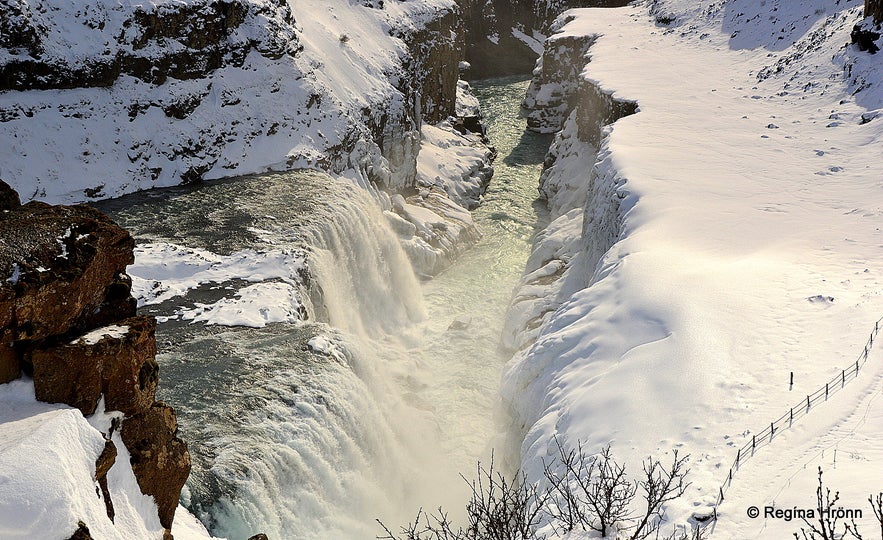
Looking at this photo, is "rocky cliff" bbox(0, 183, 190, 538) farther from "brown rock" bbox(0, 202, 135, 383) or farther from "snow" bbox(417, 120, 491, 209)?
"snow" bbox(417, 120, 491, 209)

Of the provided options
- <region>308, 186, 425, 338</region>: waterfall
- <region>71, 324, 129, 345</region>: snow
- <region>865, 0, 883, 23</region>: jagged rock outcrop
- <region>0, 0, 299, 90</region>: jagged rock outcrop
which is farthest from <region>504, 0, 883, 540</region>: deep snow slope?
<region>0, 0, 299, 90</region>: jagged rock outcrop

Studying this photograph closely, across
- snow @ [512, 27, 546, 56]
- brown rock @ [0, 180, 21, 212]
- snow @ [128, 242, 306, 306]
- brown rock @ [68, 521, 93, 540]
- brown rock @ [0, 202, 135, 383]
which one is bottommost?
snow @ [128, 242, 306, 306]

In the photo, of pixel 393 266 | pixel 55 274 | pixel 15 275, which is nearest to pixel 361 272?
pixel 393 266

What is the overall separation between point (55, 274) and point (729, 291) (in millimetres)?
13489

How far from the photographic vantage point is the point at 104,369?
31.0ft

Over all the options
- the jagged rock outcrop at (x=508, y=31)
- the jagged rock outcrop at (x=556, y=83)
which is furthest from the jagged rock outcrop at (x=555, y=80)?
the jagged rock outcrop at (x=508, y=31)

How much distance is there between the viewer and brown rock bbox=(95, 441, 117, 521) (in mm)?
8688

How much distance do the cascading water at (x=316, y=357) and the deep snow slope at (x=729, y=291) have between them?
3.06m

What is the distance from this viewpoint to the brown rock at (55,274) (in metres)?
8.90

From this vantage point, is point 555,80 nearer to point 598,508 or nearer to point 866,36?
point 866,36

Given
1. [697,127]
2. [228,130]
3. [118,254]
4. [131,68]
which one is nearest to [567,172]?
[697,127]

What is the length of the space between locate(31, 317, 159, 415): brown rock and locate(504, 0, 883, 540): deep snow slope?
7448 millimetres

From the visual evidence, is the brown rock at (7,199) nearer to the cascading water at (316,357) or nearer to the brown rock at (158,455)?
the brown rock at (158,455)

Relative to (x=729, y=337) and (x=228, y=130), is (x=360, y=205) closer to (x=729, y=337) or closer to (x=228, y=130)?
(x=228, y=130)
